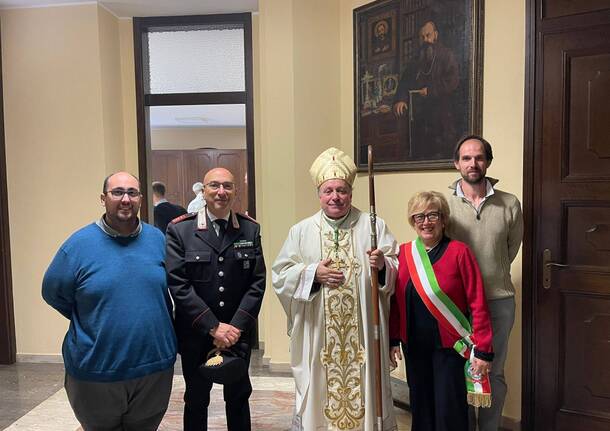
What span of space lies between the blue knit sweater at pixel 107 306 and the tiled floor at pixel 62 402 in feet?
3.61

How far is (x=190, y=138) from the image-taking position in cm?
839

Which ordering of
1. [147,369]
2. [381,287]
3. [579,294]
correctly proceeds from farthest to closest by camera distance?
[579,294], [381,287], [147,369]

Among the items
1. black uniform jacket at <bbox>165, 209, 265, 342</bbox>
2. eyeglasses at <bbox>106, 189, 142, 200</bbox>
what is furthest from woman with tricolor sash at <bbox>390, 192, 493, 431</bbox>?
eyeglasses at <bbox>106, 189, 142, 200</bbox>

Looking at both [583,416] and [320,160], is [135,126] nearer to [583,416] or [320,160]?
[320,160]

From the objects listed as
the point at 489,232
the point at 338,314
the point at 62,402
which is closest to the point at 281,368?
the point at 62,402

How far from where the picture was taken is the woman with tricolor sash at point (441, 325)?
1.98 m

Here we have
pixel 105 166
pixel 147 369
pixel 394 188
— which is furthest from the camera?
pixel 105 166

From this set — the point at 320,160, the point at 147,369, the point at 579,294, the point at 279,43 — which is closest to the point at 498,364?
the point at 579,294

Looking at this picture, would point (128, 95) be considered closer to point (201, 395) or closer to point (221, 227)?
point (221, 227)

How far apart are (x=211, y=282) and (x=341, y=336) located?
597 mm

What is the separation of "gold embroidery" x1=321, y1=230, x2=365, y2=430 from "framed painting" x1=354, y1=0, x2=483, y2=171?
1117 mm

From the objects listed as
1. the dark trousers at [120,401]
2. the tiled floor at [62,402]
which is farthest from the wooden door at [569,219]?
the dark trousers at [120,401]

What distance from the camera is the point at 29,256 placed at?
3869mm

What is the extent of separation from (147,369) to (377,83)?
2.24m
